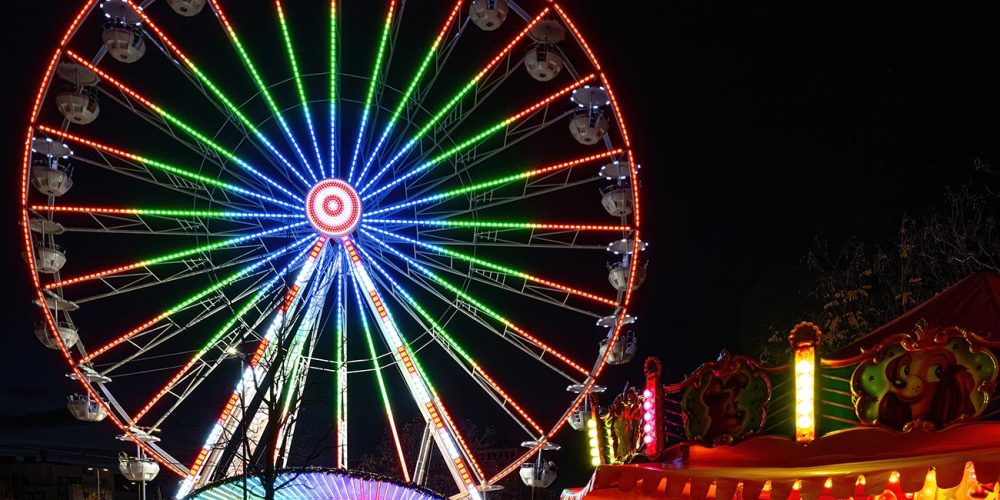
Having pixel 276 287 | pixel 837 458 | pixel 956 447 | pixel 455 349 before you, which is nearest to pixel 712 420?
pixel 837 458

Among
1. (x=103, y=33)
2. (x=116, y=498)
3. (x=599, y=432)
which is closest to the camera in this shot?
(x=599, y=432)

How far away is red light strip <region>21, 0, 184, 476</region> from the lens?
1659 cm

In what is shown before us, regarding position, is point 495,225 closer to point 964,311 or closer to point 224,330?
point 224,330

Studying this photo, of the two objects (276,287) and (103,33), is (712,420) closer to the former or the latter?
(276,287)

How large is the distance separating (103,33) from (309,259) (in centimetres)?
459

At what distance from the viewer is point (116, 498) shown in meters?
67.0

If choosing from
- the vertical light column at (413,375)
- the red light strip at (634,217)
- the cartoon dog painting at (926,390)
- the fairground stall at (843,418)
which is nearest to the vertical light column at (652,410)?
the fairground stall at (843,418)

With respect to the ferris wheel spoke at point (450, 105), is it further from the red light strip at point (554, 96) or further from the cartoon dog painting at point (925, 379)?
the cartoon dog painting at point (925, 379)

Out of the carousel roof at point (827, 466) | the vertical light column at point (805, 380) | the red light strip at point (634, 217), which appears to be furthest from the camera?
the red light strip at point (634, 217)

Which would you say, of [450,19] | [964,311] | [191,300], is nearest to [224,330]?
[191,300]

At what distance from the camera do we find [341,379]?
18031 mm

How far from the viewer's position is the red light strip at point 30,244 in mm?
16594

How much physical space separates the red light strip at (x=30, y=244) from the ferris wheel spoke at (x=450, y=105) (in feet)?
15.9

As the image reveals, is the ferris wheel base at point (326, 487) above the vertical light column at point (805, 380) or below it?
below
